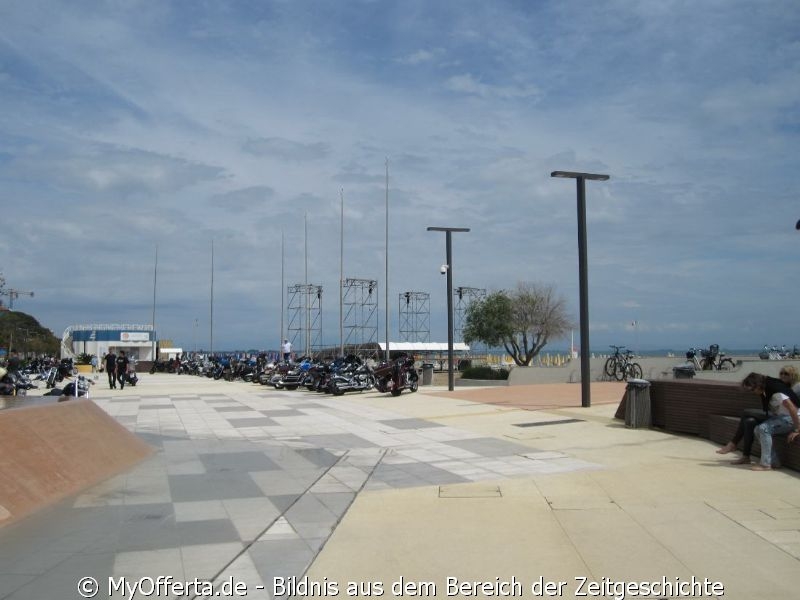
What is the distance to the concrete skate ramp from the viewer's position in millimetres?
7266

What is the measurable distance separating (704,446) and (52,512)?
8.37m

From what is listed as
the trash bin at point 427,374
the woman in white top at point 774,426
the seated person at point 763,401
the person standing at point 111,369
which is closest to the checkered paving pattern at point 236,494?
the seated person at point 763,401

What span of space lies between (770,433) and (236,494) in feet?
19.9

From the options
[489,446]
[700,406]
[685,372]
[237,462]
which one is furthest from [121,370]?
[700,406]

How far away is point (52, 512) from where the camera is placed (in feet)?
23.3

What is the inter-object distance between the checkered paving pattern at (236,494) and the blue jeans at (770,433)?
1.95 m

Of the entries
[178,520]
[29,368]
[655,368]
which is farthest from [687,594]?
[29,368]

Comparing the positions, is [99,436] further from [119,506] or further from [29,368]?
[29,368]

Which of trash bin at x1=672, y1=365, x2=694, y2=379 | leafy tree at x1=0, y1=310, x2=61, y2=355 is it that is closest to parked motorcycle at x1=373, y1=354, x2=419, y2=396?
trash bin at x1=672, y1=365, x2=694, y2=379

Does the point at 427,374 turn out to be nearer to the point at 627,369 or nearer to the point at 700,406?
the point at 627,369

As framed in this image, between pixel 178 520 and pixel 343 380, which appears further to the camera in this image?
pixel 343 380

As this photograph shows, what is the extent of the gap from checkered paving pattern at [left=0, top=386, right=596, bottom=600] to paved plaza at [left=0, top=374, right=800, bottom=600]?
0.09ft

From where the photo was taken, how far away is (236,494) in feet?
25.8

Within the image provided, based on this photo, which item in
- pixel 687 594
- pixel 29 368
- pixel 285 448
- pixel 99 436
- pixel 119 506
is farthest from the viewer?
pixel 29 368
